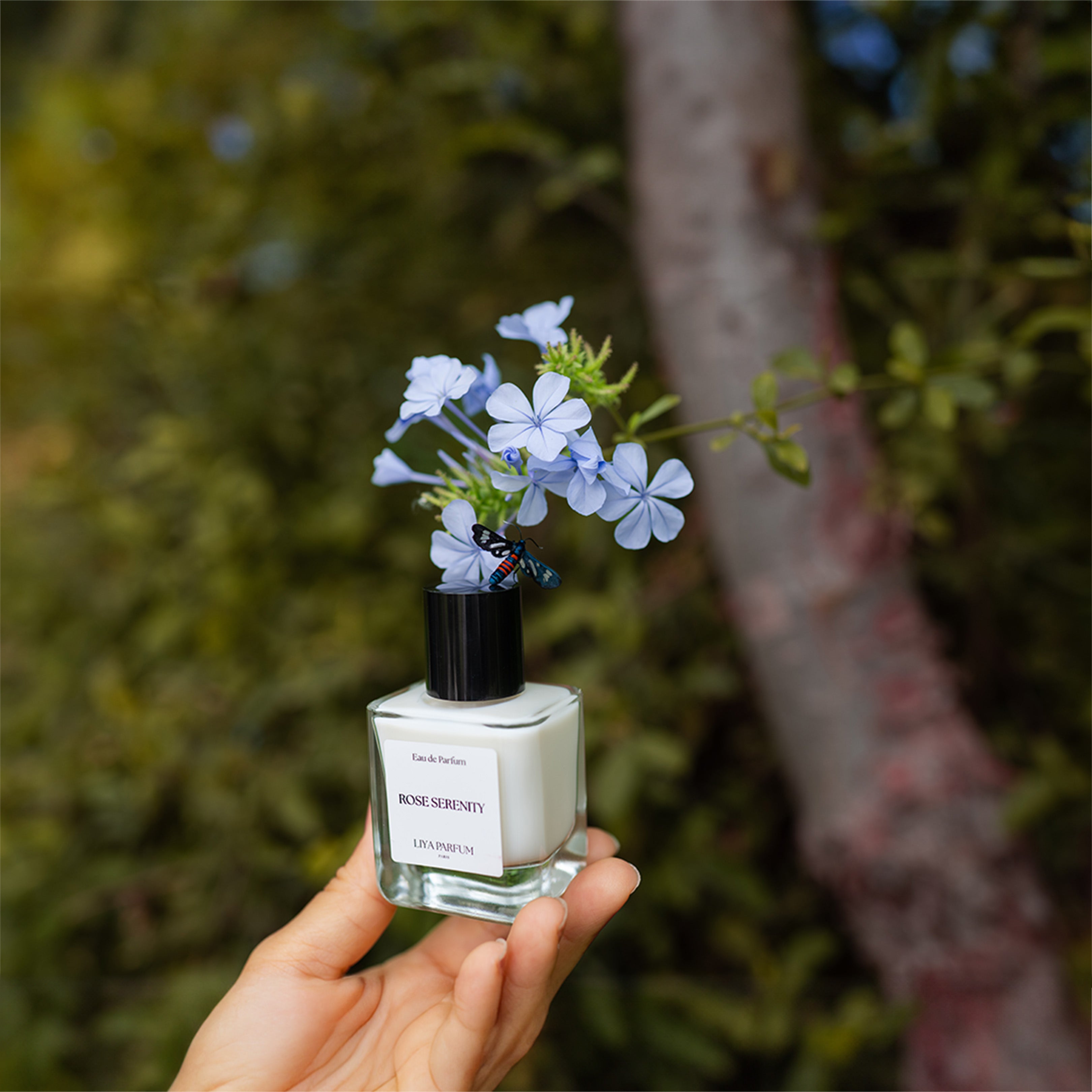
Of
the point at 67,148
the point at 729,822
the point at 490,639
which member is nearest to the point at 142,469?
the point at 67,148

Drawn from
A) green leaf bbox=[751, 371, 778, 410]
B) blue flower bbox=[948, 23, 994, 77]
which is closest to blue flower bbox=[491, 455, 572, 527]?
green leaf bbox=[751, 371, 778, 410]

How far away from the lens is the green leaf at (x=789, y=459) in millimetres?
Result: 619

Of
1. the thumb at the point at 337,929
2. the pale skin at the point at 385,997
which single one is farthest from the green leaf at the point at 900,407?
the thumb at the point at 337,929

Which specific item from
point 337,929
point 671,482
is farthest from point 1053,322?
point 337,929

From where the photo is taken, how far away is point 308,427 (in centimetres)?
160

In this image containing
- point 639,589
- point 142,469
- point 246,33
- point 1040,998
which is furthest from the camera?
point 246,33

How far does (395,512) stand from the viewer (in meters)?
1.54

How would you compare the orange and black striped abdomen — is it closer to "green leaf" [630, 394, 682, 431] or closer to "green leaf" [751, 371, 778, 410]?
"green leaf" [630, 394, 682, 431]

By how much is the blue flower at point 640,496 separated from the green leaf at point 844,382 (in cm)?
22

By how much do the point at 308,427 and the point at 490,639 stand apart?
1115 mm

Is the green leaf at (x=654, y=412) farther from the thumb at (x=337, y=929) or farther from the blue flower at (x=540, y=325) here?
the thumb at (x=337, y=929)

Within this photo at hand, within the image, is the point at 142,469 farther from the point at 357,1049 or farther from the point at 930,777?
the point at 930,777

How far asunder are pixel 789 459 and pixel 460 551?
0.28 m

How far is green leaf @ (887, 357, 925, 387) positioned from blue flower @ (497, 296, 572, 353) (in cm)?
32
